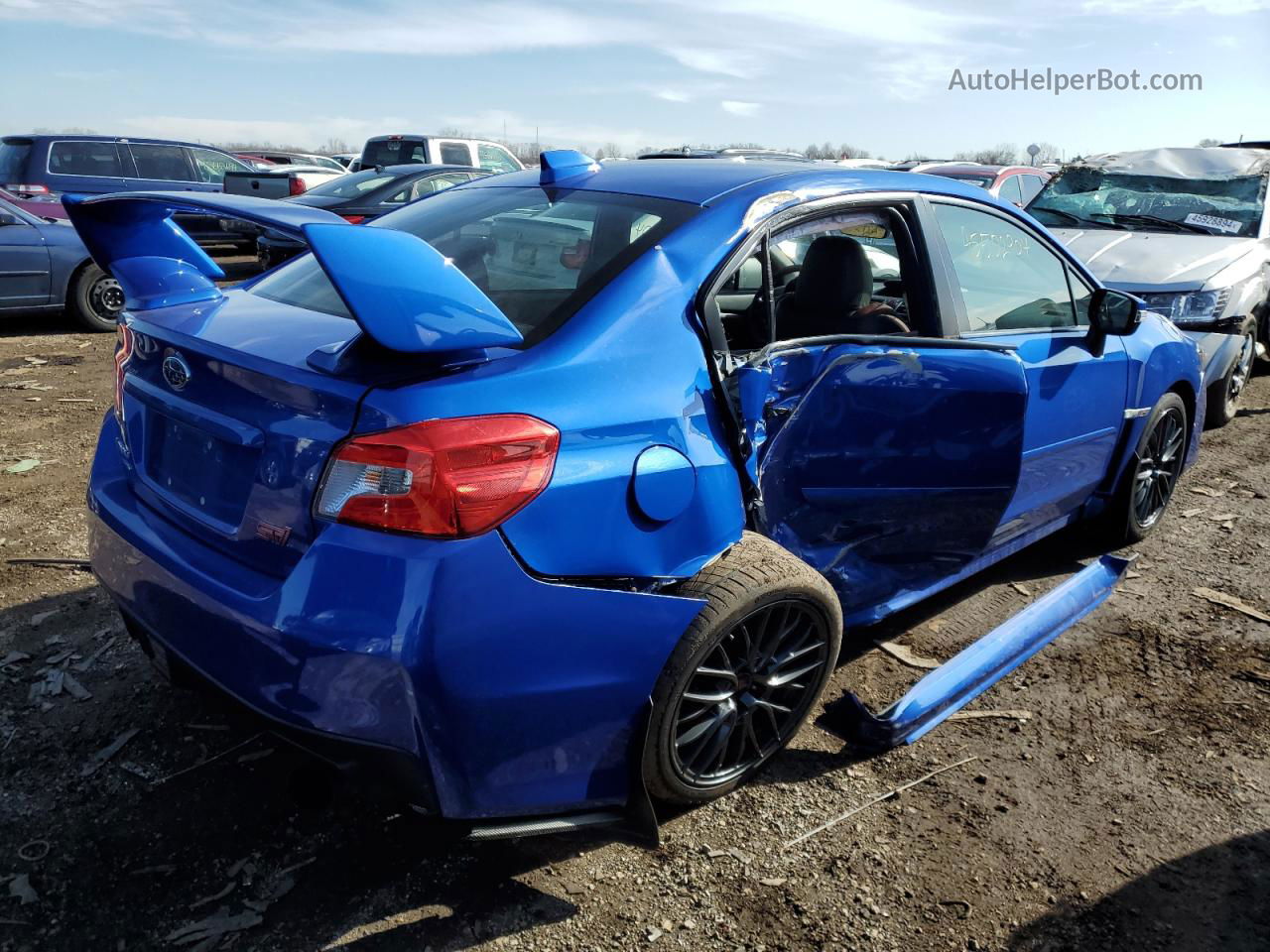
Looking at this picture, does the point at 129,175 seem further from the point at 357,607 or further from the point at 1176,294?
the point at 357,607

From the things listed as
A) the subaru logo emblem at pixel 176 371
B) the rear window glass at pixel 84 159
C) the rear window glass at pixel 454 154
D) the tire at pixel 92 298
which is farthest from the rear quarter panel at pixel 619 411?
the rear window glass at pixel 454 154

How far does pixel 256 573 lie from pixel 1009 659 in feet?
8.07

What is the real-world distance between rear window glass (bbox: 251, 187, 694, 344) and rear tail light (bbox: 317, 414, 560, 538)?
353mm

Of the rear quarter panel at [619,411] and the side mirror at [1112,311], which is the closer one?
the rear quarter panel at [619,411]

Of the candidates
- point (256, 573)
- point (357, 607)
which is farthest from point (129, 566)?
point (357, 607)

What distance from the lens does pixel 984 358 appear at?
3.15 metres

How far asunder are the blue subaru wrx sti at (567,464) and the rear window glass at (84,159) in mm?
11978

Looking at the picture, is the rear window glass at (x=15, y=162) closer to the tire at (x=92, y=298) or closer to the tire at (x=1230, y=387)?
the tire at (x=92, y=298)

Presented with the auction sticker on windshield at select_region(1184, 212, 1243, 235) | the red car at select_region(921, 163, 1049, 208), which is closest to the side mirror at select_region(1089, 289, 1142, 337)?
the auction sticker on windshield at select_region(1184, 212, 1243, 235)

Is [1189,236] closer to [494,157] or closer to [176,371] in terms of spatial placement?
[176,371]

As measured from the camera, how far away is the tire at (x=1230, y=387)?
6.97 meters

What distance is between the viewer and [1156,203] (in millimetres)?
7742

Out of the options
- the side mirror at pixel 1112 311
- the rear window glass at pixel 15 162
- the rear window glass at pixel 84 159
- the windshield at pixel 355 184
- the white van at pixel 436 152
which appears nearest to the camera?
the side mirror at pixel 1112 311

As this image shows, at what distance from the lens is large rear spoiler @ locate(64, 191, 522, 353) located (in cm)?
204
